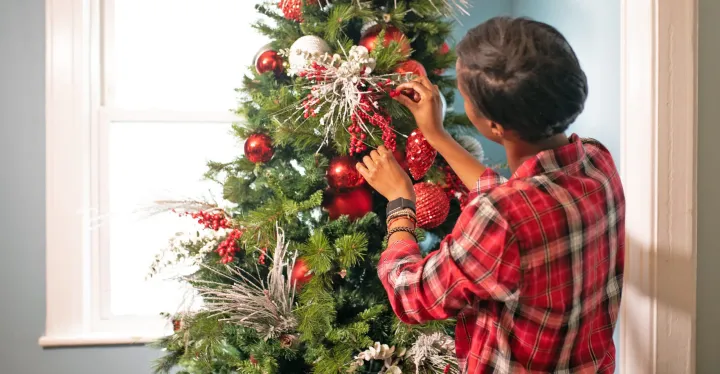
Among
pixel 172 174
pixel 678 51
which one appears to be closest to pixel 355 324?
pixel 678 51

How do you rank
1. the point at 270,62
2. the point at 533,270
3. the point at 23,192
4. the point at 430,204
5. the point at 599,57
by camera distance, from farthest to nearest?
the point at 23,192 < the point at 599,57 < the point at 270,62 < the point at 430,204 < the point at 533,270

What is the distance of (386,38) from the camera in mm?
1122

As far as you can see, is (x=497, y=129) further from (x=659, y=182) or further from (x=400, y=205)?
(x=659, y=182)

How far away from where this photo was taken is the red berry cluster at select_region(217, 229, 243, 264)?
3.83 ft

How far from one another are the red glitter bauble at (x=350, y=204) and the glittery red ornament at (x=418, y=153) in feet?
0.38

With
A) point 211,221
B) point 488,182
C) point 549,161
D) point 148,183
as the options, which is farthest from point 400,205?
point 148,183

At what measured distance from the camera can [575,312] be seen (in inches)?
30.6

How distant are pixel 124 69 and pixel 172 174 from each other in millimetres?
382

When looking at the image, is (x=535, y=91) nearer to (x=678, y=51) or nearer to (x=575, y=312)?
(x=575, y=312)

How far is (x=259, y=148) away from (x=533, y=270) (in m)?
0.66

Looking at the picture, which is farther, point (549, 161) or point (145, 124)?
point (145, 124)

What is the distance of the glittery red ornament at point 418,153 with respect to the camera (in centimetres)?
108

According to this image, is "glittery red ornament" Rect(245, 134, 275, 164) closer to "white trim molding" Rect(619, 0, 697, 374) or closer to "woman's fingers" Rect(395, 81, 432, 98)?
"woman's fingers" Rect(395, 81, 432, 98)

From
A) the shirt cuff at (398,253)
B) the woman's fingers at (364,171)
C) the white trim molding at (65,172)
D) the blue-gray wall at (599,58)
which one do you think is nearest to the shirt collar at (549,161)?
the shirt cuff at (398,253)
